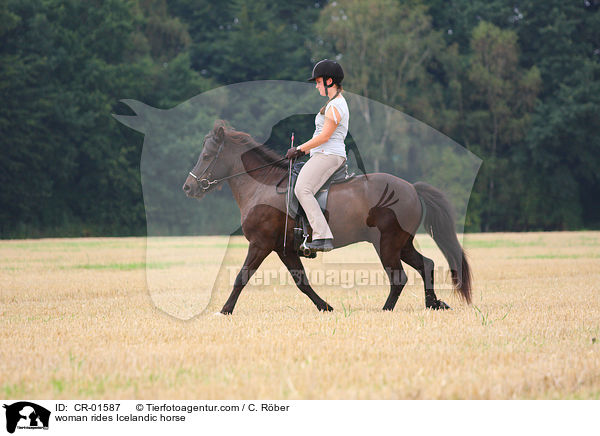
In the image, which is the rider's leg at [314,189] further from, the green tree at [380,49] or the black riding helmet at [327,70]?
the green tree at [380,49]

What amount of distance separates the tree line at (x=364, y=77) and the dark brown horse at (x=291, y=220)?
3293cm

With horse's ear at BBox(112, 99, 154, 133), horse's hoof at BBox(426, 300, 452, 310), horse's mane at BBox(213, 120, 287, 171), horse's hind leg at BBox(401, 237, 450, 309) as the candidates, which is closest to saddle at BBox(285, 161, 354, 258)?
horse's mane at BBox(213, 120, 287, 171)

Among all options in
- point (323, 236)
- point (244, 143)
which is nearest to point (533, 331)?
point (323, 236)

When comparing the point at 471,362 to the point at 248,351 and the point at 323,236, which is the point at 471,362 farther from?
the point at 323,236

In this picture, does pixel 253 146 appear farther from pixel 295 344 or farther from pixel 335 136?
pixel 295 344

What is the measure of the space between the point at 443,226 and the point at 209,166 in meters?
3.17

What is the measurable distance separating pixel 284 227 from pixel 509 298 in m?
3.97

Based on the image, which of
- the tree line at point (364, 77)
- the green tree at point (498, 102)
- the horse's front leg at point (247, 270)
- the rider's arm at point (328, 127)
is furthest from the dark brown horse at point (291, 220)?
the green tree at point (498, 102)

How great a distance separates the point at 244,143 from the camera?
8.66 meters

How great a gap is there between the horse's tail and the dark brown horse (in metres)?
0.01

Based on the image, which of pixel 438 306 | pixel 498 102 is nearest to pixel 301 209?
pixel 438 306

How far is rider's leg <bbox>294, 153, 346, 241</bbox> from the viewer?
7945 mm
